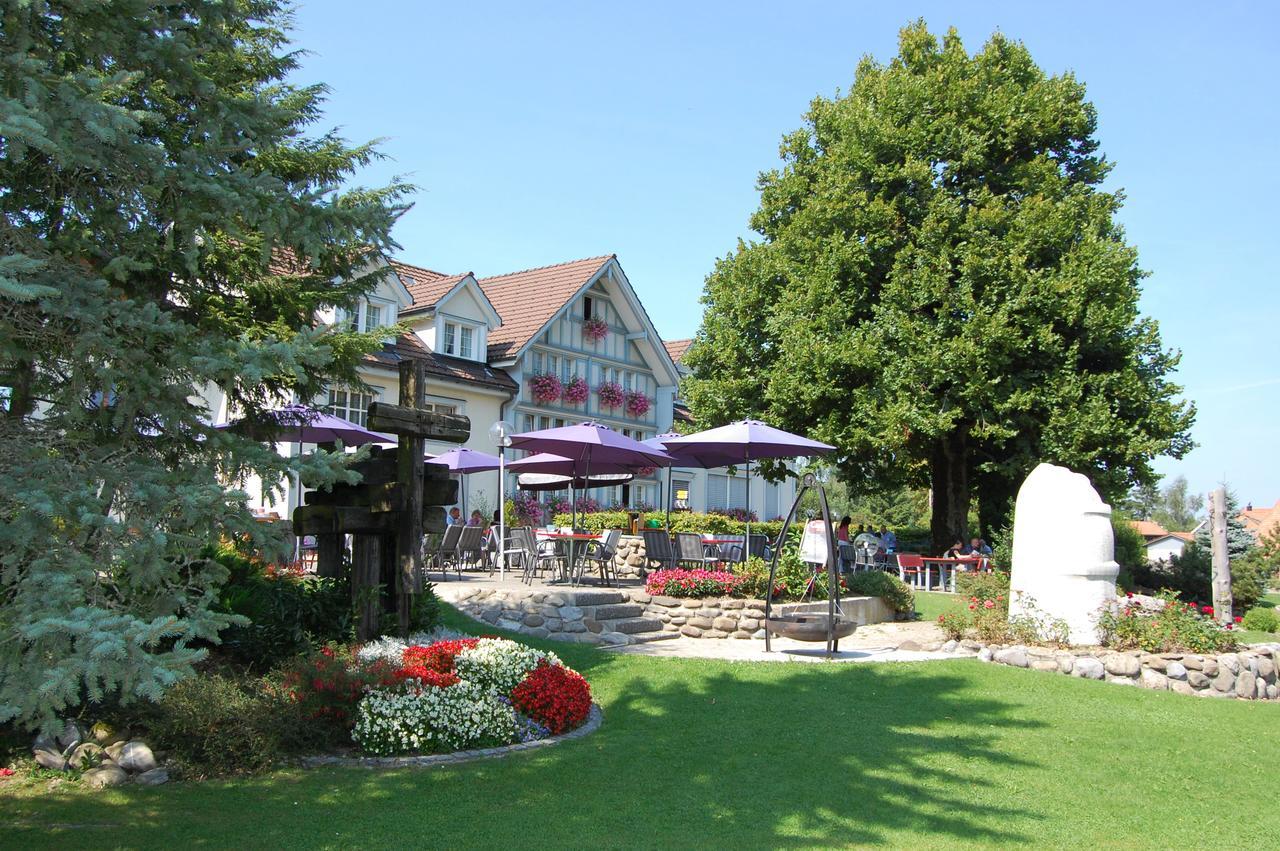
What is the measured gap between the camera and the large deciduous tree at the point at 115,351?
148 inches

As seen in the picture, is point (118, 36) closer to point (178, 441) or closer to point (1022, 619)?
point (178, 441)

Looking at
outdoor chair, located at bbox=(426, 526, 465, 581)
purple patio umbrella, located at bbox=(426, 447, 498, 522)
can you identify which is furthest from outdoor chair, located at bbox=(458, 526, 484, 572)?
purple patio umbrella, located at bbox=(426, 447, 498, 522)

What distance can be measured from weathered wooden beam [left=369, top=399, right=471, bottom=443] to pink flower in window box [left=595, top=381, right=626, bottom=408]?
23.3 m

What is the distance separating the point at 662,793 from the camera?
21.5ft

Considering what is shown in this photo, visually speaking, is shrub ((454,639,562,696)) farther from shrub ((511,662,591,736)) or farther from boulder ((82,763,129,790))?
boulder ((82,763,129,790))

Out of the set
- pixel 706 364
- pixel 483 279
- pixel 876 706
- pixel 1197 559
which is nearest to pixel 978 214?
pixel 706 364

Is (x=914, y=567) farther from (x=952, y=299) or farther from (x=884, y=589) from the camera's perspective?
(x=884, y=589)

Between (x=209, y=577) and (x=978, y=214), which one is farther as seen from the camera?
(x=978, y=214)

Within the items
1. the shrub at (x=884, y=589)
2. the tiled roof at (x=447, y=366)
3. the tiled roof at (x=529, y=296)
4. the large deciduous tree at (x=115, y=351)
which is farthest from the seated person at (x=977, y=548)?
the large deciduous tree at (x=115, y=351)

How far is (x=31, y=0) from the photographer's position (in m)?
→ 4.71

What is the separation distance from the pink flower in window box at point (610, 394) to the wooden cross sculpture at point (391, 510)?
2354 centimetres

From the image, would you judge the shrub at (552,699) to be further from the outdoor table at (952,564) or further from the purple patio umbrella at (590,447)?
the outdoor table at (952,564)

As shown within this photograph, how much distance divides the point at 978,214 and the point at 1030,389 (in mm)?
4234

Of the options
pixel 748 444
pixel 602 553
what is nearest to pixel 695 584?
pixel 602 553
